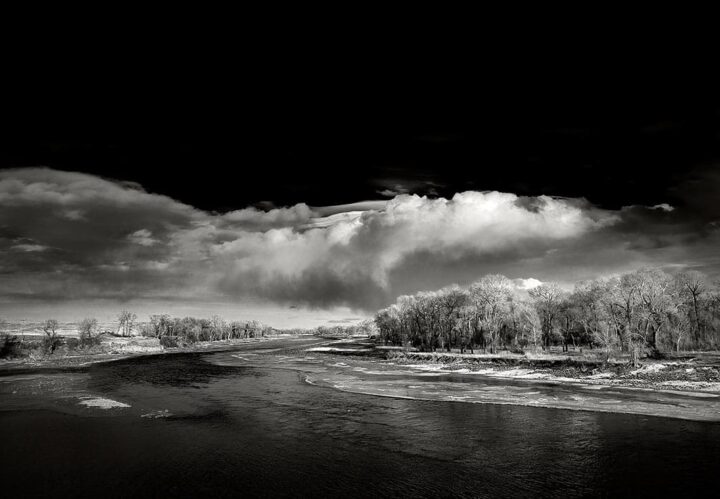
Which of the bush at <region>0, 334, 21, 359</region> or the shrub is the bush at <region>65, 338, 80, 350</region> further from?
the bush at <region>0, 334, 21, 359</region>

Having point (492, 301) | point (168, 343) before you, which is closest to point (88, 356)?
point (168, 343)

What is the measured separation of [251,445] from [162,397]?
947 inches

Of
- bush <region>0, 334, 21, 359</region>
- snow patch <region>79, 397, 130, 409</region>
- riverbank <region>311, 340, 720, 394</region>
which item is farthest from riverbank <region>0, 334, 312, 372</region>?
riverbank <region>311, 340, 720, 394</region>

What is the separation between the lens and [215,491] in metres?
18.8

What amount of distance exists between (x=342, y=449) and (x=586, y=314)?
289 feet

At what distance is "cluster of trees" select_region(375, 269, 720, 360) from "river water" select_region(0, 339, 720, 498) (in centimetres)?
4242

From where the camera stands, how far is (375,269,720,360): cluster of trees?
73875mm

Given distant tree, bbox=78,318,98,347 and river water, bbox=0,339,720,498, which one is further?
distant tree, bbox=78,318,98,347

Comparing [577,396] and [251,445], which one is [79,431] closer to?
[251,445]

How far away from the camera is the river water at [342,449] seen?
19062mm

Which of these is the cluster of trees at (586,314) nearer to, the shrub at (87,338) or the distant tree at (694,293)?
the distant tree at (694,293)

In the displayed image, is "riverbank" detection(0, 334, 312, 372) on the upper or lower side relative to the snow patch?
lower

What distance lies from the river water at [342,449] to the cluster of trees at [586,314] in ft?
139

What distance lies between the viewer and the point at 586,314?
9575cm
